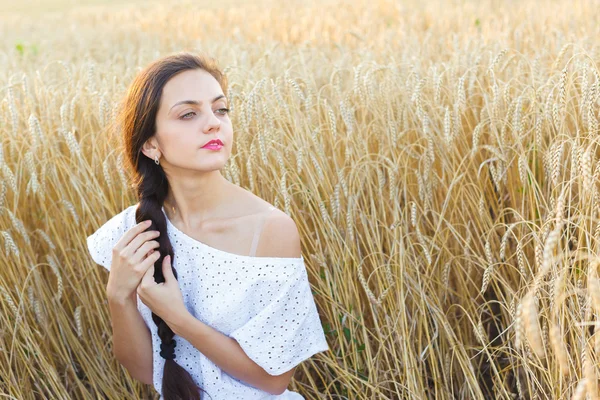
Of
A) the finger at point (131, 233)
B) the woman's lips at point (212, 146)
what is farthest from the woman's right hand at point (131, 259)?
the woman's lips at point (212, 146)

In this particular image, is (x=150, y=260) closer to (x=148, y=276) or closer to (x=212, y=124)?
(x=148, y=276)

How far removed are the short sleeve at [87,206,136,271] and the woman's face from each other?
10.6 inches

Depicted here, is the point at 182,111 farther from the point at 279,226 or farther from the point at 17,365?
the point at 17,365

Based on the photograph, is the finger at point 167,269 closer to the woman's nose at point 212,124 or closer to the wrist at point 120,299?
the wrist at point 120,299

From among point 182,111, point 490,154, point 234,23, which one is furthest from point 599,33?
point 234,23

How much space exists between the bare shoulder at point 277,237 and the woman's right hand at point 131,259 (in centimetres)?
26

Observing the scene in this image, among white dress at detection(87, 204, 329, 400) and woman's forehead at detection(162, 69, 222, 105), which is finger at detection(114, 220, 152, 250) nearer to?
white dress at detection(87, 204, 329, 400)

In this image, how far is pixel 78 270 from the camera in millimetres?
2256

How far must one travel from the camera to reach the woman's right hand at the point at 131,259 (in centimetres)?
164

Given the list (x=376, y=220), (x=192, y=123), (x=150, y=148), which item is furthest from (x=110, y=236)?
(x=376, y=220)

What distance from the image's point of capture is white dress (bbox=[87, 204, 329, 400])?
157cm

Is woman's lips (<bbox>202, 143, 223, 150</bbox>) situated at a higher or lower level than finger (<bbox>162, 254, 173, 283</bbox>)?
higher

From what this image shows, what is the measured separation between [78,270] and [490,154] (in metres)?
1.38

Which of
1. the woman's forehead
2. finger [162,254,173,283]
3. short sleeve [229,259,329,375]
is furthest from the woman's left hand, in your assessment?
the woman's forehead
